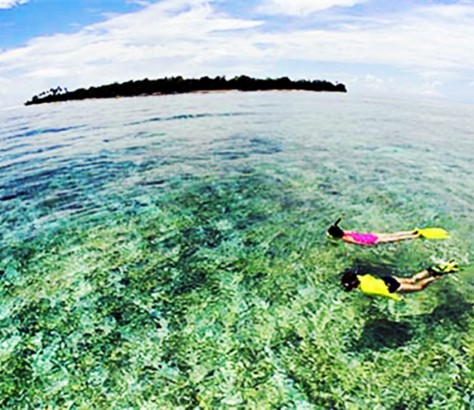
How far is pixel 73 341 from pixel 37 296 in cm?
242

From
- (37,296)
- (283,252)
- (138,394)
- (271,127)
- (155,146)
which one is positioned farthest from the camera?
(271,127)

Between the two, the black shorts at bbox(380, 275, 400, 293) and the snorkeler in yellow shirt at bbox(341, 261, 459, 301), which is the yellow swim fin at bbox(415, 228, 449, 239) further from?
the black shorts at bbox(380, 275, 400, 293)

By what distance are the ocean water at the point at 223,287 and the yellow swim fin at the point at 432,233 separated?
0.71 feet

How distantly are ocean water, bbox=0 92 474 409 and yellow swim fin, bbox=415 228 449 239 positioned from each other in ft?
0.71

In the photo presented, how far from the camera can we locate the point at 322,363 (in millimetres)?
8266

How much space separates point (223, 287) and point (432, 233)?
6.77m

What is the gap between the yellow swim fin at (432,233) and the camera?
13336 mm

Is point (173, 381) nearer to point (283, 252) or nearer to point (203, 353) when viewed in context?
point (203, 353)

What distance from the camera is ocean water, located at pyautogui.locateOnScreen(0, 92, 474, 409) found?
26.0ft

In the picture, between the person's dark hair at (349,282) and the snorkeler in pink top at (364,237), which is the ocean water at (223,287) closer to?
the snorkeler in pink top at (364,237)

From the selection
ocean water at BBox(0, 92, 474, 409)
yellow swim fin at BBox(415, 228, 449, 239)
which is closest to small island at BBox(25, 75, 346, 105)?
ocean water at BBox(0, 92, 474, 409)

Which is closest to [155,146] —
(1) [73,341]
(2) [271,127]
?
(2) [271,127]

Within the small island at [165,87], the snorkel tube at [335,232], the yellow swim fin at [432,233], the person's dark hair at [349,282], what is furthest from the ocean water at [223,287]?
the small island at [165,87]

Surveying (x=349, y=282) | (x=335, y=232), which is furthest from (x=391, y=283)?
(x=335, y=232)
